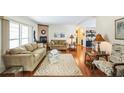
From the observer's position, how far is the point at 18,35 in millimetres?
2543

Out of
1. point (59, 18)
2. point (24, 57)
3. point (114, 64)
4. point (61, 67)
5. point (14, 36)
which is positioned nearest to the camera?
point (59, 18)

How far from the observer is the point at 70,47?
292 cm

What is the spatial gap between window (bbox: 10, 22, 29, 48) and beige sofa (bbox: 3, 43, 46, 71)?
108 mm

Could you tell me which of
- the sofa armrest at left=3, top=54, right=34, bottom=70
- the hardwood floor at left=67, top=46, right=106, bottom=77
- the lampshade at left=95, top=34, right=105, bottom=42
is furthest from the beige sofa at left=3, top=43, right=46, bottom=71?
the lampshade at left=95, top=34, right=105, bottom=42

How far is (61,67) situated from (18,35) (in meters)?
0.99

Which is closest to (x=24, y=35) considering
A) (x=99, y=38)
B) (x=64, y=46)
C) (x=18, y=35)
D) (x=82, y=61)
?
(x=18, y=35)

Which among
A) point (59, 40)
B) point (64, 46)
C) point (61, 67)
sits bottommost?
point (61, 67)

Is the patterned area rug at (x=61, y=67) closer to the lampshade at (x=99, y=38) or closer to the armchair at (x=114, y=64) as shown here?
the armchair at (x=114, y=64)

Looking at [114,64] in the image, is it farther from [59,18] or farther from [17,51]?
[17,51]

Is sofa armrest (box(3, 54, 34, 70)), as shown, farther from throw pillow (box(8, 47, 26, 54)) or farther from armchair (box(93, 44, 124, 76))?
armchair (box(93, 44, 124, 76))

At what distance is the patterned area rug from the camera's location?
233cm
